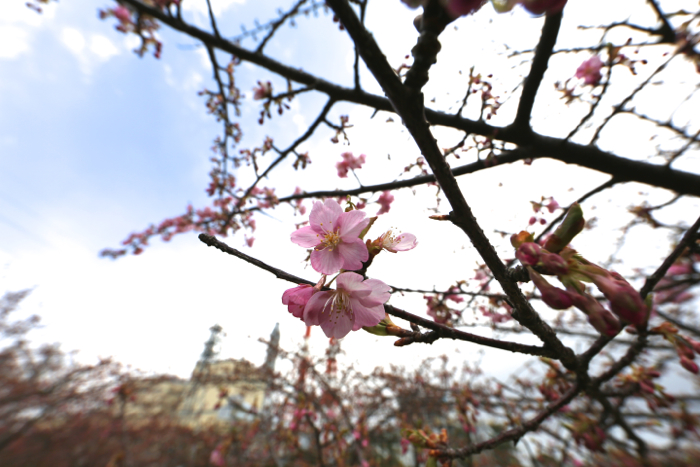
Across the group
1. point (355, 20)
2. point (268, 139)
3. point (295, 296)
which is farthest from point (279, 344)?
point (355, 20)

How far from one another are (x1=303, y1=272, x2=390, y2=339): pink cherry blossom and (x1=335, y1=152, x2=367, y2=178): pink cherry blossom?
9.63 ft

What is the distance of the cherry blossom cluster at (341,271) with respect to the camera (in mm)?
764

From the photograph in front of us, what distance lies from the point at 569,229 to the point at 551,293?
0.17m

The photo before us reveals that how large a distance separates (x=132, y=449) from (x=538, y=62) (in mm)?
11312

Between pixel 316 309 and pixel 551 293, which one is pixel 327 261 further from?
pixel 551 293

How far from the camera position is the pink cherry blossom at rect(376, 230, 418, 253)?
0.93 meters

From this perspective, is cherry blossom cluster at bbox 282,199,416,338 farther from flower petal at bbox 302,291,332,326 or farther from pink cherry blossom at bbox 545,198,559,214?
pink cherry blossom at bbox 545,198,559,214

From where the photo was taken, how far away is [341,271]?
86 centimetres

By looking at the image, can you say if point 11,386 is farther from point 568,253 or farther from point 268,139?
point 568,253

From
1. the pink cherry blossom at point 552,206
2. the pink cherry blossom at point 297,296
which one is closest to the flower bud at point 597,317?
the pink cherry blossom at point 297,296

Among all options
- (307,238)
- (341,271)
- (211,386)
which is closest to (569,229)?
(341,271)

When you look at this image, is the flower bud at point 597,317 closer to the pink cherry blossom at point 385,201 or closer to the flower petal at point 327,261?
the flower petal at point 327,261

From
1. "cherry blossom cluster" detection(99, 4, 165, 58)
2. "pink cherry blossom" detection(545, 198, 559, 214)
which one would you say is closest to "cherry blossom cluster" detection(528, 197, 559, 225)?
"pink cherry blossom" detection(545, 198, 559, 214)

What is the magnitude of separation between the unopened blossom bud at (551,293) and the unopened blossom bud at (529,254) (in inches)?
0.9
